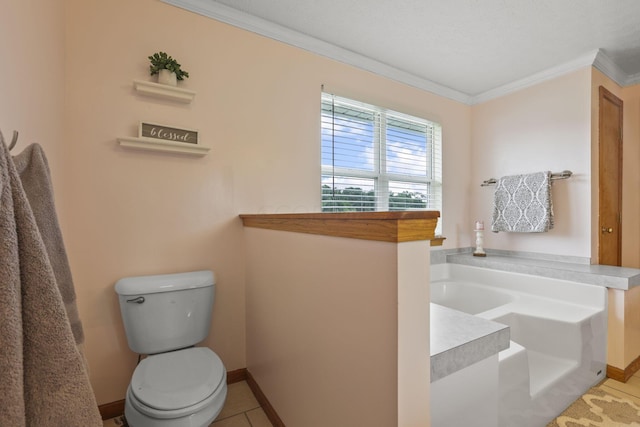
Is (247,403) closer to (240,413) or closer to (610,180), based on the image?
(240,413)

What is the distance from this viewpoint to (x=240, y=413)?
164cm

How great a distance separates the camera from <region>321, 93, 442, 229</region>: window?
2379 millimetres

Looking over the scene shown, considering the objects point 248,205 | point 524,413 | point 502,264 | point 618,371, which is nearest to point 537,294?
point 502,264

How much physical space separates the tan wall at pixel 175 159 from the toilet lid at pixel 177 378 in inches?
16.3

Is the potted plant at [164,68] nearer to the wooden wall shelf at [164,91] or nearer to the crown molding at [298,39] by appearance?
the wooden wall shelf at [164,91]

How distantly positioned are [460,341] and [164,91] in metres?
1.85

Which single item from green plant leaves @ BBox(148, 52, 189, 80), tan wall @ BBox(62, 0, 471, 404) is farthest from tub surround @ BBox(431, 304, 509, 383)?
green plant leaves @ BBox(148, 52, 189, 80)

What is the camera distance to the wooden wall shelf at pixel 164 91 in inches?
63.2

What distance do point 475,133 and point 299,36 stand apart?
2.18 metres

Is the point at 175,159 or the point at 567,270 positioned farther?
the point at 567,270

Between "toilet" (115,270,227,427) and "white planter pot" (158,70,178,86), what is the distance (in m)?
1.07

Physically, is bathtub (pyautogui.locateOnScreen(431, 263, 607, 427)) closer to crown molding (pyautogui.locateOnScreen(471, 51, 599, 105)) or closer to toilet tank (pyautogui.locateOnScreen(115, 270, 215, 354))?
toilet tank (pyautogui.locateOnScreen(115, 270, 215, 354))

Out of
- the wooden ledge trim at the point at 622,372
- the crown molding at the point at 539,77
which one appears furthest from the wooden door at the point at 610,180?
the wooden ledge trim at the point at 622,372

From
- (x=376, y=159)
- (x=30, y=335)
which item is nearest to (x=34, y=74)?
(x=30, y=335)
